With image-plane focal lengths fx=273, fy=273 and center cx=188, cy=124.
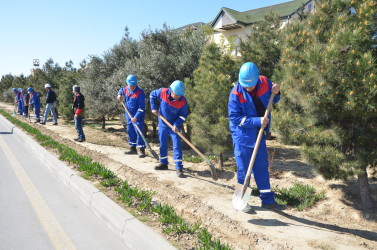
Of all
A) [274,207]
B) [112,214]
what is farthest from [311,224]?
[112,214]

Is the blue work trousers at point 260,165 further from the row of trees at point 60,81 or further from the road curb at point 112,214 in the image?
the row of trees at point 60,81

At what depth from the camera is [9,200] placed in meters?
4.45

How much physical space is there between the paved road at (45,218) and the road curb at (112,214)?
8cm

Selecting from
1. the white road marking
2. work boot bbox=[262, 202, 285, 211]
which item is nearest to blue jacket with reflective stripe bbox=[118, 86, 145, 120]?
the white road marking

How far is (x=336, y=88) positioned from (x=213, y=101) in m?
3.19

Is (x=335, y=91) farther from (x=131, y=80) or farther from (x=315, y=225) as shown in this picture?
(x=131, y=80)

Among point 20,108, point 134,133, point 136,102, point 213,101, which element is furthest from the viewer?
point 20,108

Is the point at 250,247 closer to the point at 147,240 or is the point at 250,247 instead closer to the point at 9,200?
the point at 147,240

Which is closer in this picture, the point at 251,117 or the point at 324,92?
the point at 251,117

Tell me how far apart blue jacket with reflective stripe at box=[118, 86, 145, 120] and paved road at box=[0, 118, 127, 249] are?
254 cm

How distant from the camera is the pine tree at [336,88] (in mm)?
3820

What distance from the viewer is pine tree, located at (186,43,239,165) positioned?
6.72 metres

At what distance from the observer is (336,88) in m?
4.05

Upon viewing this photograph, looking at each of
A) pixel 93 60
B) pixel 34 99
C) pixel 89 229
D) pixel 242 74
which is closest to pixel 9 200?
pixel 89 229
